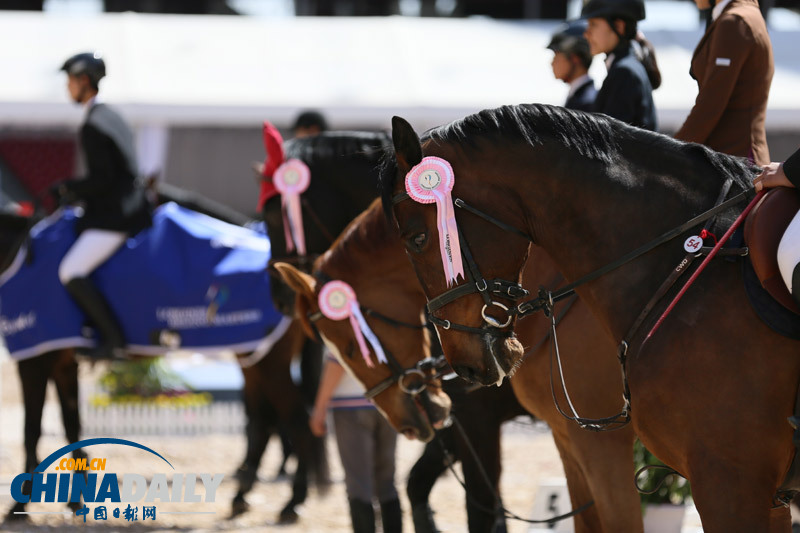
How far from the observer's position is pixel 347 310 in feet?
15.2

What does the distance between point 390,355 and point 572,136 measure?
1.80 meters

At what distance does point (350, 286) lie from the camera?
473 cm

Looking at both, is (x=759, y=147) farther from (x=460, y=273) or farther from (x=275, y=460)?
(x=275, y=460)

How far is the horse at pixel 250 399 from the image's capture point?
7625 mm

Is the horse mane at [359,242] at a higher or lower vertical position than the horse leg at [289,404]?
higher

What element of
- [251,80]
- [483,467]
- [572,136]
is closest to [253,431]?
[483,467]

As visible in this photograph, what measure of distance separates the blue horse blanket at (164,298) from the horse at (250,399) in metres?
0.18

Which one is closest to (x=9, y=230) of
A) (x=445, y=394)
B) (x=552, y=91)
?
(x=445, y=394)

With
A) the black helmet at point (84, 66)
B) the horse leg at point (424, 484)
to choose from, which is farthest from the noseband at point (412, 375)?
the black helmet at point (84, 66)

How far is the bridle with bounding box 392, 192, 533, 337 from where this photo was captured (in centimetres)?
304

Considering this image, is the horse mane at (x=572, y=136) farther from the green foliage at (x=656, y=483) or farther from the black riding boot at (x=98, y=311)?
the black riding boot at (x=98, y=311)

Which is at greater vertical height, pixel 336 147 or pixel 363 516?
pixel 336 147

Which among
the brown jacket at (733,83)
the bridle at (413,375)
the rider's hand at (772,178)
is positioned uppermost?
the brown jacket at (733,83)

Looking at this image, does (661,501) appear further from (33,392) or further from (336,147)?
(33,392)
